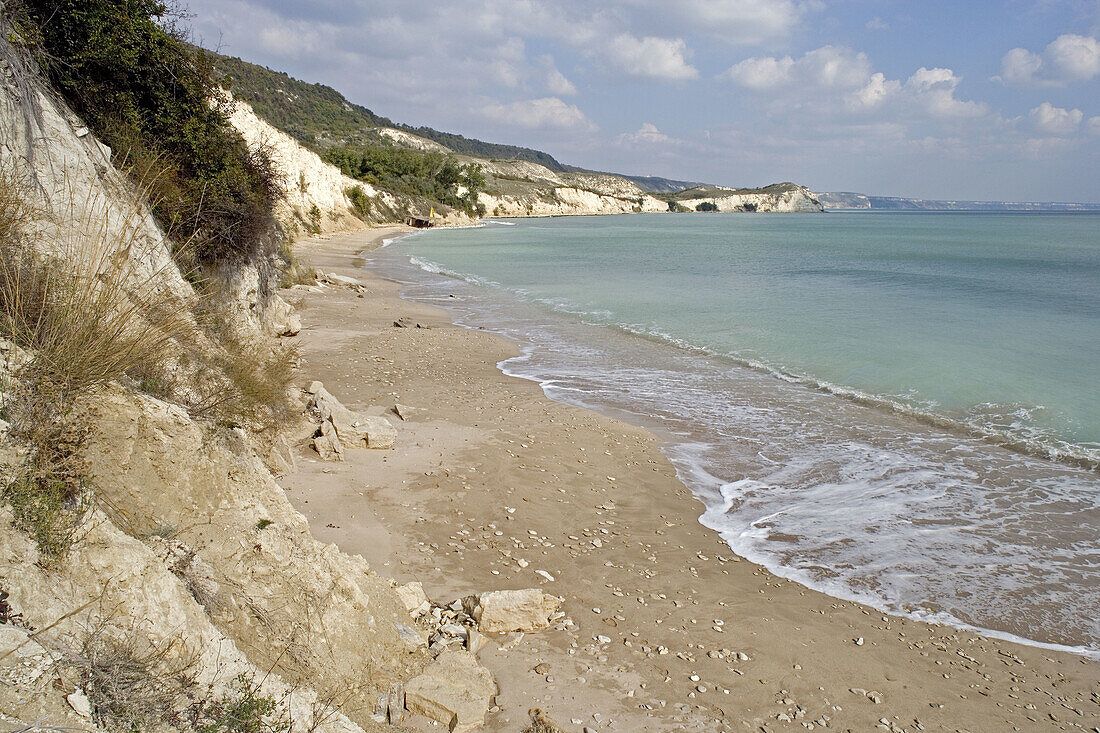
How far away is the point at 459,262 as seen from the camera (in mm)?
39844

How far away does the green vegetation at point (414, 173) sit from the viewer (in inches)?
3344

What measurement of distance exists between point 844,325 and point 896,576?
16.2 m

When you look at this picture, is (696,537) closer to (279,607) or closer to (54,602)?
(279,607)

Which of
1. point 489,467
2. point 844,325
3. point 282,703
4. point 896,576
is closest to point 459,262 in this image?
point 844,325

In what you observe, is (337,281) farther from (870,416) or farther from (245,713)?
(245,713)

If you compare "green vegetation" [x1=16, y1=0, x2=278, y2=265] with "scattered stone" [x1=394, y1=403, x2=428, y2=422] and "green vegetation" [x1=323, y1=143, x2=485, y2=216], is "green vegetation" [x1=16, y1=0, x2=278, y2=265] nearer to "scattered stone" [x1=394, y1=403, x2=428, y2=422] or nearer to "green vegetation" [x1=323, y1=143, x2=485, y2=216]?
"scattered stone" [x1=394, y1=403, x2=428, y2=422]

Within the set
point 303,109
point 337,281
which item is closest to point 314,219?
point 337,281

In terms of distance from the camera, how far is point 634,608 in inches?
226

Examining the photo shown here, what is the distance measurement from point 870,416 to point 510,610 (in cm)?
946

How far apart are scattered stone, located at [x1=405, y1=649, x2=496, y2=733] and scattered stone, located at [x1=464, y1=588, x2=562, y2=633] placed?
20.8 inches

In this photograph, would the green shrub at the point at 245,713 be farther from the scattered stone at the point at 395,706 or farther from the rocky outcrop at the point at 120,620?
the scattered stone at the point at 395,706

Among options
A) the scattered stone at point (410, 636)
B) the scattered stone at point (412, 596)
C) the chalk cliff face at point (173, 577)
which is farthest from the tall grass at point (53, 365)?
the scattered stone at point (412, 596)

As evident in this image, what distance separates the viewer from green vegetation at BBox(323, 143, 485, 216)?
84938mm

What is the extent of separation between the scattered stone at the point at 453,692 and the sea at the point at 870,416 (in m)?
3.73
